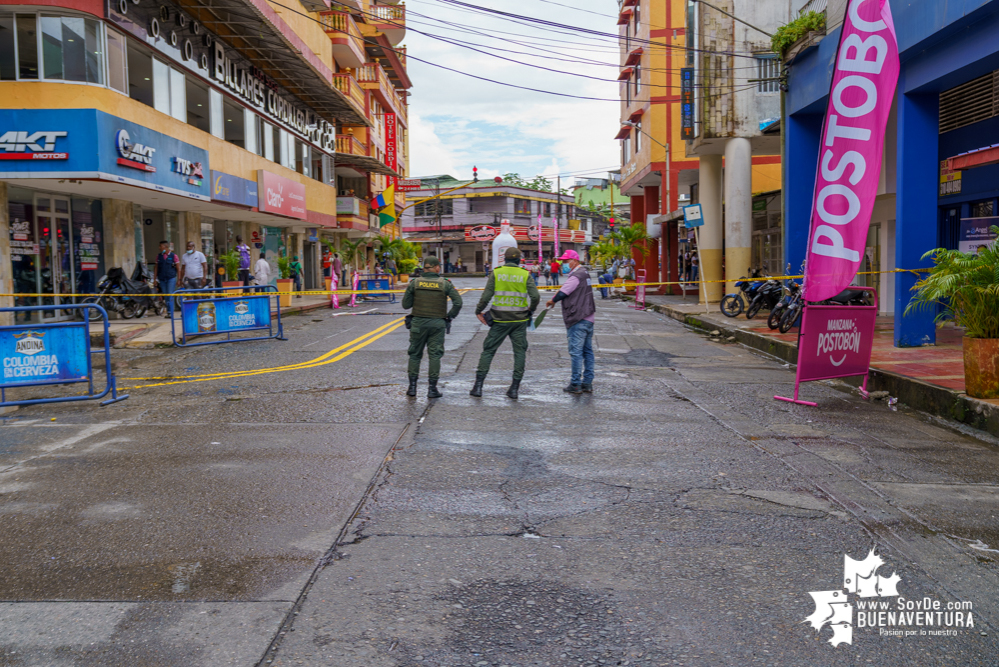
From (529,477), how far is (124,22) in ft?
59.6

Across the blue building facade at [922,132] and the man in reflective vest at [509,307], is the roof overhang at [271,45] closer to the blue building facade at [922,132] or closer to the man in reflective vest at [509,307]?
the blue building facade at [922,132]

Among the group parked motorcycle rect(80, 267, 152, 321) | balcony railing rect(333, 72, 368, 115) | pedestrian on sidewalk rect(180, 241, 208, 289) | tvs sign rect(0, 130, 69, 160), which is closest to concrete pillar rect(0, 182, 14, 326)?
tvs sign rect(0, 130, 69, 160)

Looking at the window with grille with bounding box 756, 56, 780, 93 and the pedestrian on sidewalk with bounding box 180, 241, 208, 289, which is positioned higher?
the window with grille with bounding box 756, 56, 780, 93

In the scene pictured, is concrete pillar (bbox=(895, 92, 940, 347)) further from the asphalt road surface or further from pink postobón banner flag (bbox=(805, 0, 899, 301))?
the asphalt road surface

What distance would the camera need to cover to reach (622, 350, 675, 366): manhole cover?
13.1 meters

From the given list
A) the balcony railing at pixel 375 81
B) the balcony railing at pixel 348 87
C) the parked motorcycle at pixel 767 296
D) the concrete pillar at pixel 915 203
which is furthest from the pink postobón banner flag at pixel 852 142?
the balcony railing at pixel 375 81

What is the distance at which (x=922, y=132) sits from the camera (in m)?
12.9

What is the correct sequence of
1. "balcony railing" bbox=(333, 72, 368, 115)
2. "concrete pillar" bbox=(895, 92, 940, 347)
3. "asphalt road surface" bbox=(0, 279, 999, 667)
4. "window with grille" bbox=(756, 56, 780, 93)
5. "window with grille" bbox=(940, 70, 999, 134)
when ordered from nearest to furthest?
"asphalt road surface" bbox=(0, 279, 999, 667) → "concrete pillar" bbox=(895, 92, 940, 347) → "window with grille" bbox=(940, 70, 999, 134) → "window with grille" bbox=(756, 56, 780, 93) → "balcony railing" bbox=(333, 72, 368, 115)

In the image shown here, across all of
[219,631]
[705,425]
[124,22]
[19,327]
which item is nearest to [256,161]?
[124,22]

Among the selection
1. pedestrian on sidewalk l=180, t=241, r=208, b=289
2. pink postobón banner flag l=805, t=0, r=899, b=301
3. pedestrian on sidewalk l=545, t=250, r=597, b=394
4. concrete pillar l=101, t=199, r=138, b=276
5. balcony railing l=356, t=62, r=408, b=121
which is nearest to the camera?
pink postobón banner flag l=805, t=0, r=899, b=301

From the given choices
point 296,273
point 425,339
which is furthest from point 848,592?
point 296,273

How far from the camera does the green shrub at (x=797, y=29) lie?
652 inches

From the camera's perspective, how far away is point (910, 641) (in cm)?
345

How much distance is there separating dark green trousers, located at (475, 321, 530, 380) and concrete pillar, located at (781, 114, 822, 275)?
10.5 metres
